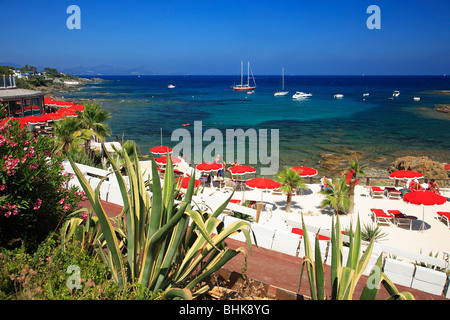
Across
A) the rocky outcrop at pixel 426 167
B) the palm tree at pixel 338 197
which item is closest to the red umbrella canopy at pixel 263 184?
the palm tree at pixel 338 197

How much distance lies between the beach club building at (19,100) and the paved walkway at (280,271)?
20.6m

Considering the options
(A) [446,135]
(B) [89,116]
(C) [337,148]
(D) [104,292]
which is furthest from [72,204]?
(A) [446,135]

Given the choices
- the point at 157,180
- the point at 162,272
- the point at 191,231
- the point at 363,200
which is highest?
the point at 157,180

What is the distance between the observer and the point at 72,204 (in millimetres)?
5570

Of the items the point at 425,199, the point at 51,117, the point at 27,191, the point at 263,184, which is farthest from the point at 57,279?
the point at 51,117

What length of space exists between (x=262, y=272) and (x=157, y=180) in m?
3.21

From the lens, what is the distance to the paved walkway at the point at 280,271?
5.46 meters

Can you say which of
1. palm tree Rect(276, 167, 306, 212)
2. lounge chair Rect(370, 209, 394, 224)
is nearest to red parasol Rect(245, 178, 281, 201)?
palm tree Rect(276, 167, 306, 212)

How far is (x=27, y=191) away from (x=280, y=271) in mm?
3952

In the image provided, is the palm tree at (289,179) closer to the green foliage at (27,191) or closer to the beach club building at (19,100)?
the green foliage at (27,191)

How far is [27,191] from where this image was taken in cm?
436

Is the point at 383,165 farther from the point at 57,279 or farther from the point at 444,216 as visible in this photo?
the point at 57,279

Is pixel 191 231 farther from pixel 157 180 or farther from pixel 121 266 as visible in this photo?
pixel 157 180

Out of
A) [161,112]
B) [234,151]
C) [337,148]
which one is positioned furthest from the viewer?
[161,112]
